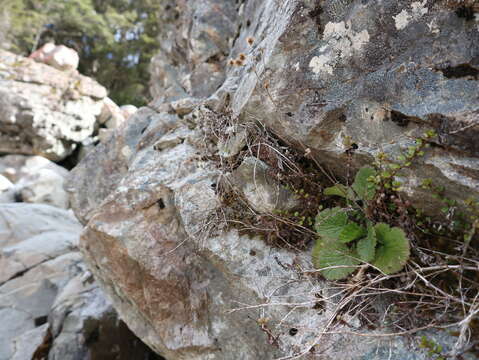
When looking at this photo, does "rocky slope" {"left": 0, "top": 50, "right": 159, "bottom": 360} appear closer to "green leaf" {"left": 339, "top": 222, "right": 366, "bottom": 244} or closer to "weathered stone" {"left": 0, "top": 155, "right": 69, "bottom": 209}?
"weathered stone" {"left": 0, "top": 155, "right": 69, "bottom": 209}

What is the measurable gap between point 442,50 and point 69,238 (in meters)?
7.71

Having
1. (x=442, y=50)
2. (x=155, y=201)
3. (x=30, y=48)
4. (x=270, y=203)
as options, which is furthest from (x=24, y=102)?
(x=442, y=50)

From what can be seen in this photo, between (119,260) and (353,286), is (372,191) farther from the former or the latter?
(119,260)

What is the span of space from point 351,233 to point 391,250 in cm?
24

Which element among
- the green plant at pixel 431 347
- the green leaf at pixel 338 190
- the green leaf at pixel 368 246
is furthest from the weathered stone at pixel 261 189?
the green plant at pixel 431 347

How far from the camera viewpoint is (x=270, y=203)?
2623 mm

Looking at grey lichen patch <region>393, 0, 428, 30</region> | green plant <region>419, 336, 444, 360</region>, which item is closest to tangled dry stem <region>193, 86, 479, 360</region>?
green plant <region>419, 336, 444, 360</region>

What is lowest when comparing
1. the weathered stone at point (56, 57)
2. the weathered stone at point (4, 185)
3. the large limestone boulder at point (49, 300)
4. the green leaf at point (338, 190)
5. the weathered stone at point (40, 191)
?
the weathered stone at point (4, 185)

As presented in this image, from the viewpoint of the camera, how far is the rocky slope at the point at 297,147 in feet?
6.45

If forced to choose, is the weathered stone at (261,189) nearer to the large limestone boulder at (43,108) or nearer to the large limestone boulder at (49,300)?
the large limestone boulder at (49,300)

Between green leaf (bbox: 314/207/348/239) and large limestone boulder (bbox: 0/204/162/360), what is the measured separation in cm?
326

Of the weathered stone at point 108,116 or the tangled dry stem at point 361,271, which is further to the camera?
the weathered stone at point 108,116

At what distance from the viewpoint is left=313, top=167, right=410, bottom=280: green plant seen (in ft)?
6.27

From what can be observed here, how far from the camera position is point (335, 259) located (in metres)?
2.10
